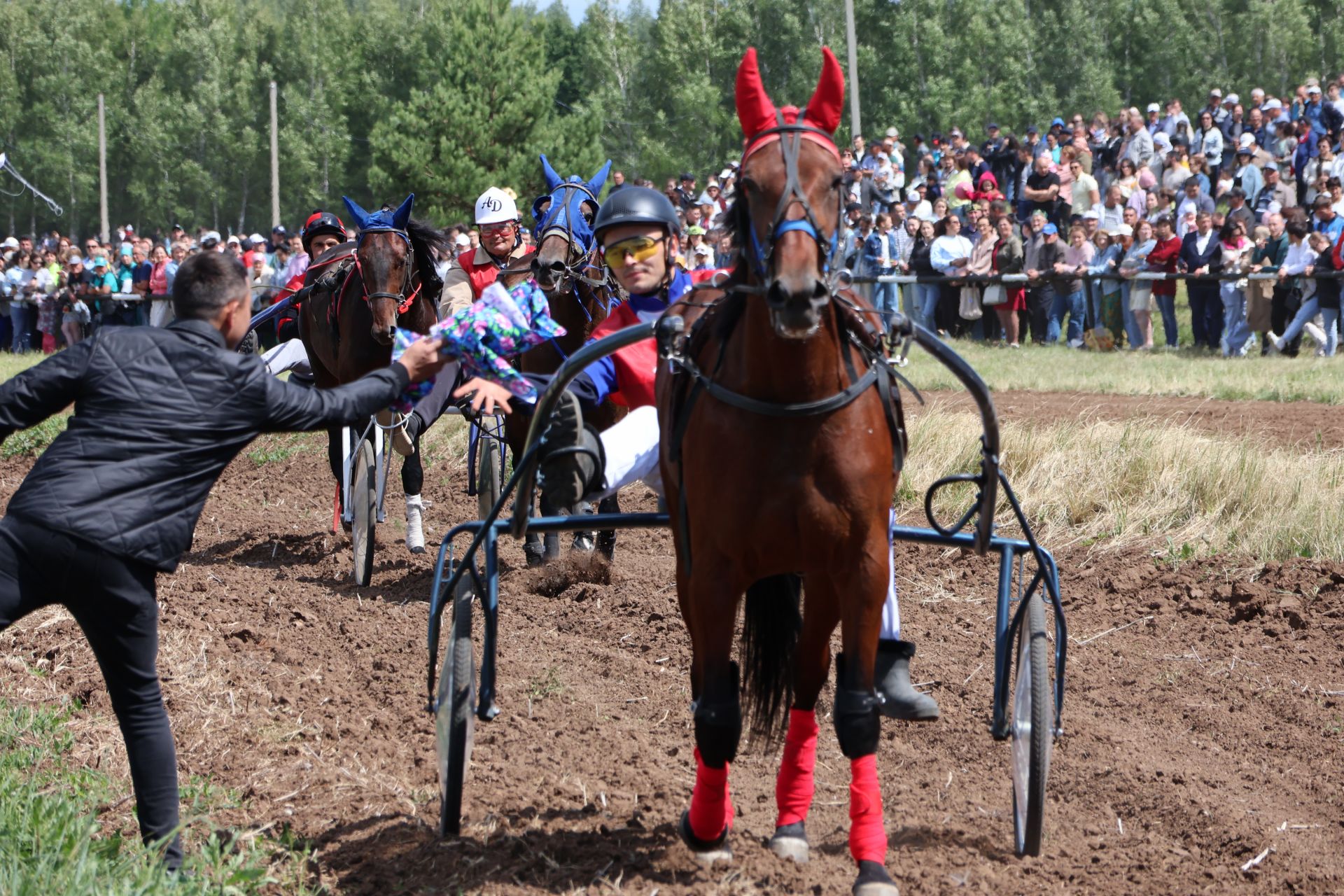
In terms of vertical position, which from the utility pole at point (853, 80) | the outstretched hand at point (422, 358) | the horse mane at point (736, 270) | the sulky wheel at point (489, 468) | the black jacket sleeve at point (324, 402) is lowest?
the sulky wheel at point (489, 468)

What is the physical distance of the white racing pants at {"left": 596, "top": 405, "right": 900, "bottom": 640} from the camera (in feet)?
14.9

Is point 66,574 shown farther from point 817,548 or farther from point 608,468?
point 817,548

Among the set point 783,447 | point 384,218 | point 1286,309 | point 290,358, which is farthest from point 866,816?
point 1286,309

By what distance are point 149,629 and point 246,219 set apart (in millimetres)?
63441

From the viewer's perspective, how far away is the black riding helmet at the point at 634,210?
482 centimetres

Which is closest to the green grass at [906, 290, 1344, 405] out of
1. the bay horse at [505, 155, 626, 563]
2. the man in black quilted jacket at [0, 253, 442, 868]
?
the bay horse at [505, 155, 626, 563]

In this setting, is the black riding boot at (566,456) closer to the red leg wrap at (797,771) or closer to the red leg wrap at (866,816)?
the red leg wrap at (797,771)

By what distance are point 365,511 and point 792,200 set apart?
5158mm

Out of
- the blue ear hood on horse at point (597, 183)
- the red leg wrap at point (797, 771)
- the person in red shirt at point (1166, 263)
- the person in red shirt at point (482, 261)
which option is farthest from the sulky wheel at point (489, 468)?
the person in red shirt at point (1166, 263)

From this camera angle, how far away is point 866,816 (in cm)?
408

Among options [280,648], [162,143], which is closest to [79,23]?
[162,143]

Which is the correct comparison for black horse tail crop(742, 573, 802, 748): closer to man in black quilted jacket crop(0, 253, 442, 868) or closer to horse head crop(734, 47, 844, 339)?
horse head crop(734, 47, 844, 339)

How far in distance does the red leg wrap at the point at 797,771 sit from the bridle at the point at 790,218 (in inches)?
56.9

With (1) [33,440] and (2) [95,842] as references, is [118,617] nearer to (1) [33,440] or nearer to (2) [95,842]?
(2) [95,842]
